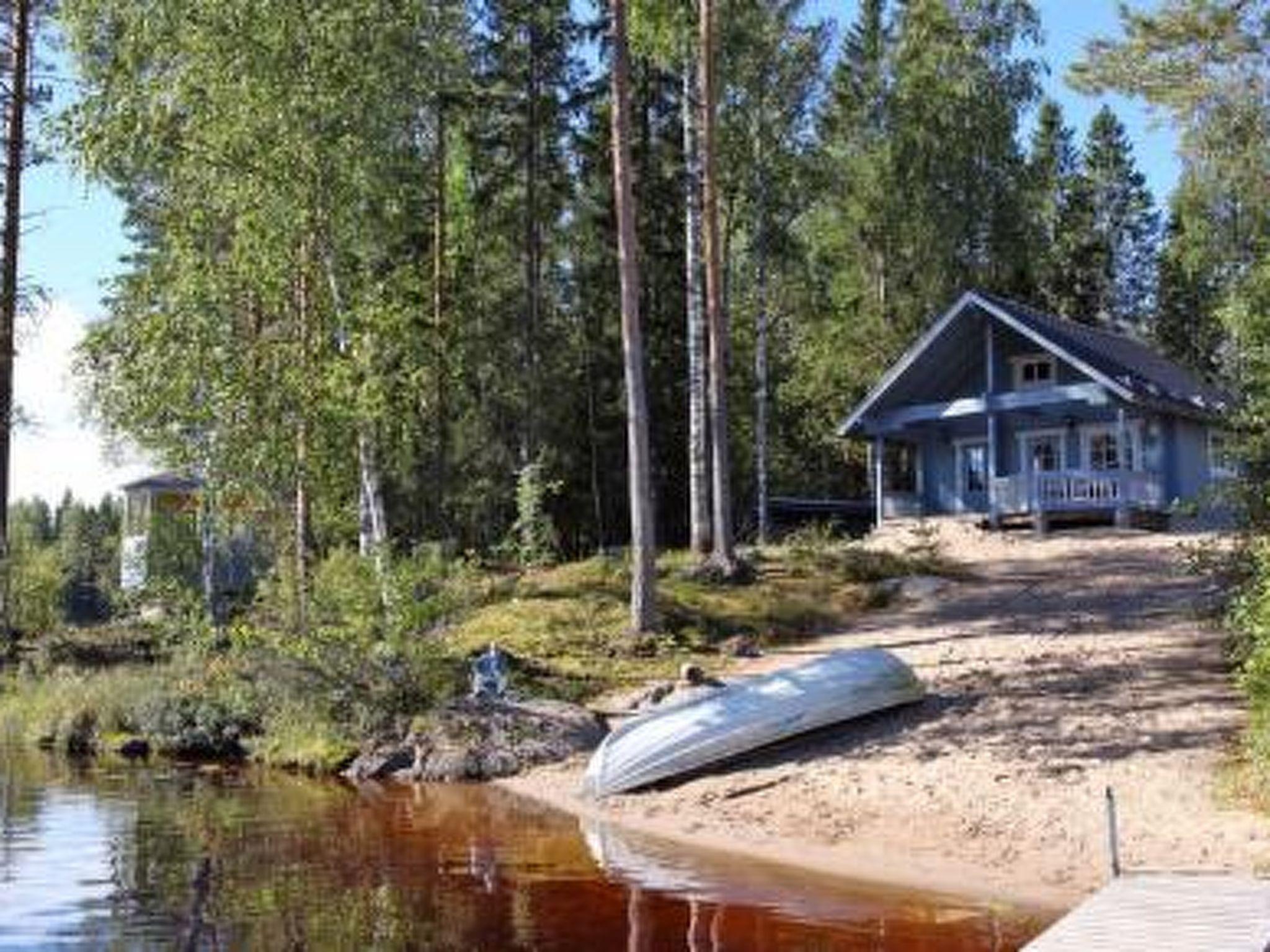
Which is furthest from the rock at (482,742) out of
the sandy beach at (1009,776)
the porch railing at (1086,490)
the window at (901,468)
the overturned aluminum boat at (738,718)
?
the window at (901,468)

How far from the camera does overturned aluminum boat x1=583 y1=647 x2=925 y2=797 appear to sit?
17.2 metres

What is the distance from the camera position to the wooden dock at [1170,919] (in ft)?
28.2

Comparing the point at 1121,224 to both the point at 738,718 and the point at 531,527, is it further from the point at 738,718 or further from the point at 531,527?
the point at 738,718

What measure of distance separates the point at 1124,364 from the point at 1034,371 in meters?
2.36

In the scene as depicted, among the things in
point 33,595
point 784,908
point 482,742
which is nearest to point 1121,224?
point 33,595

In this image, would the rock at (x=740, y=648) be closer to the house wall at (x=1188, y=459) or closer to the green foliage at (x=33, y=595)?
the house wall at (x=1188, y=459)

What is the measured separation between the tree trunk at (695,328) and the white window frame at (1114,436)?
31.7 ft

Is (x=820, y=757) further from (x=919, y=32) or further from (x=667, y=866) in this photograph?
(x=919, y=32)

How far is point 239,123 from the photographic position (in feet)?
82.8

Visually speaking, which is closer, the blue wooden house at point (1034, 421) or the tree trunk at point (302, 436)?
the tree trunk at point (302, 436)

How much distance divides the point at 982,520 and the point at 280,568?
17.1 meters

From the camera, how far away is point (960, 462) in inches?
1516

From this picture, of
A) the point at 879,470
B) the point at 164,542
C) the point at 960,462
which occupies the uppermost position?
the point at 960,462

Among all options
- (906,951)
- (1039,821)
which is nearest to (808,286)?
(1039,821)
